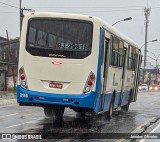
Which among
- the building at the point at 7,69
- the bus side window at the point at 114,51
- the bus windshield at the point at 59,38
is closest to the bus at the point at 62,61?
the bus windshield at the point at 59,38

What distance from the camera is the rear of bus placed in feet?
39.8

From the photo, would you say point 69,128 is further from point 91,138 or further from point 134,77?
point 134,77

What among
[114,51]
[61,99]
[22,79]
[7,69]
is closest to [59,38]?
[22,79]

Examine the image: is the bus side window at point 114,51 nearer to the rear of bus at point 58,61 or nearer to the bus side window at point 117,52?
the bus side window at point 117,52

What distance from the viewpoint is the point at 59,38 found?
40.7 ft

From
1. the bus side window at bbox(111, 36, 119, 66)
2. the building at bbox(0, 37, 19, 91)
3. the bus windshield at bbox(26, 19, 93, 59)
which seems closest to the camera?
the bus windshield at bbox(26, 19, 93, 59)

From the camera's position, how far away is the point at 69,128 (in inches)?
517

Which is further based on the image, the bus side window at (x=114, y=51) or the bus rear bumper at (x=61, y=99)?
the bus side window at (x=114, y=51)

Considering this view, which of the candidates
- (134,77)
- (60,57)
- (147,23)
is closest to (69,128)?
(60,57)

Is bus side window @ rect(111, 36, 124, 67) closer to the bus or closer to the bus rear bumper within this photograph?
the bus

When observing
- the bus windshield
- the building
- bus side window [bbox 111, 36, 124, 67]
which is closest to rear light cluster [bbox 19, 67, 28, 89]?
the bus windshield

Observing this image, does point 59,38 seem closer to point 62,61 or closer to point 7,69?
point 62,61

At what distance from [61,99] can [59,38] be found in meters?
1.80

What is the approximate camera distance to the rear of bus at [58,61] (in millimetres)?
12133
